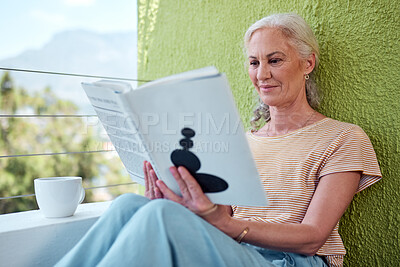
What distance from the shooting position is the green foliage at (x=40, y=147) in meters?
11.4

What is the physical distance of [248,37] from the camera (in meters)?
1.40

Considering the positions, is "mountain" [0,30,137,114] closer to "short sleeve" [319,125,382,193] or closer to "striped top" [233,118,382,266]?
"striped top" [233,118,382,266]

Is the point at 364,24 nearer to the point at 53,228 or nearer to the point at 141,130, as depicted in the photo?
the point at 141,130

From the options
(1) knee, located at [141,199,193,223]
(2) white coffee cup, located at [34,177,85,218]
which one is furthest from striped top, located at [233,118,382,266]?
(2) white coffee cup, located at [34,177,85,218]

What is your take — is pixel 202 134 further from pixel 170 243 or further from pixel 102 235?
pixel 102 235

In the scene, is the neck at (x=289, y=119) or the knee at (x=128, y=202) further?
the neck at (x=289, y=119)

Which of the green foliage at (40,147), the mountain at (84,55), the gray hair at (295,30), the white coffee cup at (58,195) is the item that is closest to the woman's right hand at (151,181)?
the white coffee cup at (58,195)

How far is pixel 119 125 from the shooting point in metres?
1.04

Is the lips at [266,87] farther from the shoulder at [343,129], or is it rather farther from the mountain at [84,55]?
the mountain at [84,55]

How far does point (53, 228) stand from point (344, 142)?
100 cm

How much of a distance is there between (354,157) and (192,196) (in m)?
0.52

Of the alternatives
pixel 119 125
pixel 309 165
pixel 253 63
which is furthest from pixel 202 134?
pixel 253 63

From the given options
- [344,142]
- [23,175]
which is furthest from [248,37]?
[23,175]

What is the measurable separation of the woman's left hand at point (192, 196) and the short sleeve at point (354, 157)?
394mm
